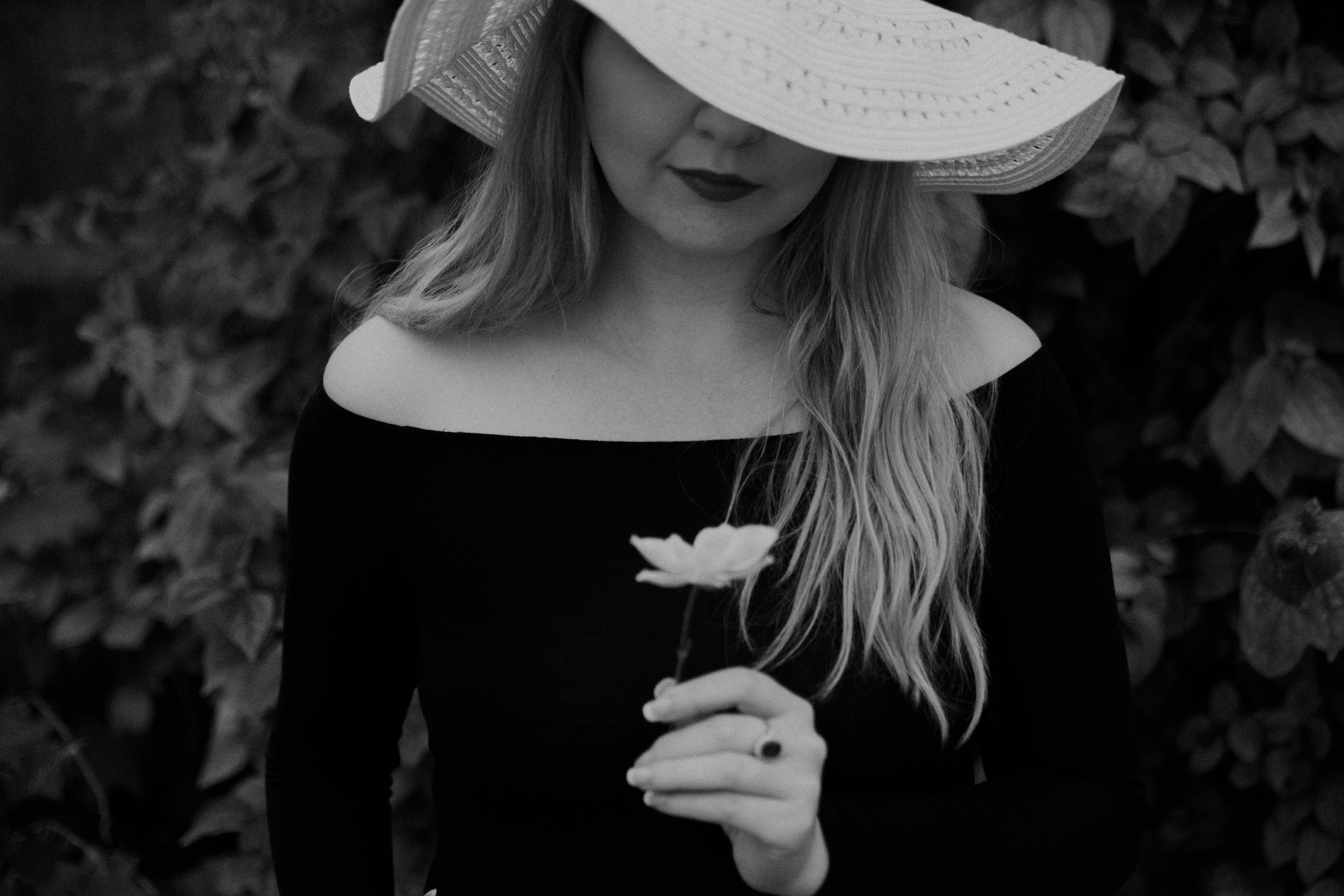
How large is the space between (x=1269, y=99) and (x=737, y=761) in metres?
1.37

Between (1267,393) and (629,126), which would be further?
(1267,393)

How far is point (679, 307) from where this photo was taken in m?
1.54

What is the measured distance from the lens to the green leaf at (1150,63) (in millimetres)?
1868

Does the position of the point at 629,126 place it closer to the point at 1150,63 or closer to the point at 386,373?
the point at 386,373

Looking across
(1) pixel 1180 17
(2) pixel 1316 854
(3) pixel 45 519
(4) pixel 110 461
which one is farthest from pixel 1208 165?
(3) pixel 45 519

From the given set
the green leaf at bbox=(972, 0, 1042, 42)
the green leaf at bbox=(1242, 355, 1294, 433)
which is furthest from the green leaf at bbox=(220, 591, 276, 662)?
the green leaf at bbox=(1242, 355, 1294, 433)

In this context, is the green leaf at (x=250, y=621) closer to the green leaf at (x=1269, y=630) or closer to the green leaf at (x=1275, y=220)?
the green leaf at (x=1269, y=630)

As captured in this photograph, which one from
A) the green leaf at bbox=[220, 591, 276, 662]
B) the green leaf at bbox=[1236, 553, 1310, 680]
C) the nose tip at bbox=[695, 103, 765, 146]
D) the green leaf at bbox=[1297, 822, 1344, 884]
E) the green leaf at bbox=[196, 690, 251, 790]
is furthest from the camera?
the green leaf at bbox=[196, 690, 251, 790]

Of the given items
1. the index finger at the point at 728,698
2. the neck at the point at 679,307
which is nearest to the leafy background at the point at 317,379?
the neck at the point at 679,307

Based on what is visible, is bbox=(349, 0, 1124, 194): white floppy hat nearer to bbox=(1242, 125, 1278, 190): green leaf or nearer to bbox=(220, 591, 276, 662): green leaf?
bbox=(1242, 125, 1278, 190): green leaf

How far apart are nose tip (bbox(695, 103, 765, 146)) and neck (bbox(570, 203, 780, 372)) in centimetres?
29

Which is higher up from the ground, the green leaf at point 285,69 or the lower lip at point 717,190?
the lower lip at point 717,190

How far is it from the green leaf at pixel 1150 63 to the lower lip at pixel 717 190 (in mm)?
888

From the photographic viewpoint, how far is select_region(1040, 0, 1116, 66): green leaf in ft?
5.96
